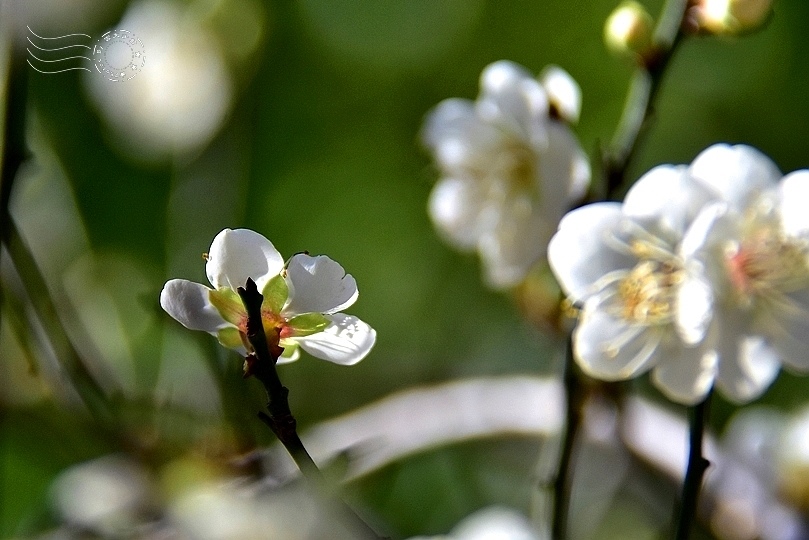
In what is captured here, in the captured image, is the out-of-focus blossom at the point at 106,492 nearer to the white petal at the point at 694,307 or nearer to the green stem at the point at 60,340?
the green stem at the point at 60,340

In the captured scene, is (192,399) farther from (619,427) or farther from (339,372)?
(339,372)

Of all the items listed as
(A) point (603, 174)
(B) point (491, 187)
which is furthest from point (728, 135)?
(A) point (603, 174)

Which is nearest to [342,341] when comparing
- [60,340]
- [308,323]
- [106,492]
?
[308,323]

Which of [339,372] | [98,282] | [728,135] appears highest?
[98,282]

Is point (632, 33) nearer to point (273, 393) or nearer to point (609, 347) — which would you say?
point (609, 347)

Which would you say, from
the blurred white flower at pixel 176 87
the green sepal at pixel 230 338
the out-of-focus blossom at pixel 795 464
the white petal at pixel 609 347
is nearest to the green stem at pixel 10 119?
the green sepal at pixel 230 338

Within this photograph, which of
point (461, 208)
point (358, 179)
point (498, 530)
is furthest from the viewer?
point (358, 179)

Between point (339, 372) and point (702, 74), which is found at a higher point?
point (702, 74)

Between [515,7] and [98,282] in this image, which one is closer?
[98,282]
